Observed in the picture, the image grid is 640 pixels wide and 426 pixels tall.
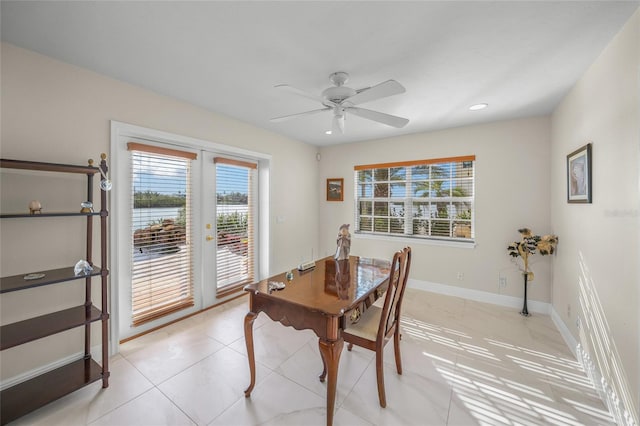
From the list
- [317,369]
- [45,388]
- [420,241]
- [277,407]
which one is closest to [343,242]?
[317,369]

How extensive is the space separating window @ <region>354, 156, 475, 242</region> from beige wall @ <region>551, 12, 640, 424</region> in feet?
4.10

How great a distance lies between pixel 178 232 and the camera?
2840 millimetres

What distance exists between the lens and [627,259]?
149cm

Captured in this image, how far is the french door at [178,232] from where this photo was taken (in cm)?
248

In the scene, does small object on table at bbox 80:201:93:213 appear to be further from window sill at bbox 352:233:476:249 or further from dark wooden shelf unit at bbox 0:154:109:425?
window sill at bbox 352:233:476:249

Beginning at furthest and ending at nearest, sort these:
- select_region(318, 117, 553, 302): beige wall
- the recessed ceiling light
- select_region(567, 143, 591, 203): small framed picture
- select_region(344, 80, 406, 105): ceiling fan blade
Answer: select_region(318, 117, 553, 302): beige wall, the recessed ceiling light, select_region(567, 143, 591, 203): small framed picture, select_region(344, 80, 406, 105): ceiling fan blade

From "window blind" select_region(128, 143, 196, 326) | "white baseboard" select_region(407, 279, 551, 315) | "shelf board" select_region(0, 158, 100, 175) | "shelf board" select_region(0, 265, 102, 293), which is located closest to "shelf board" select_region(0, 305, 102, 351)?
"shelf board" select_region(0, 265, 102, 293)

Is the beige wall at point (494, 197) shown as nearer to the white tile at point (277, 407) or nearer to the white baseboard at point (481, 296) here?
the white baseboard at point (481, 296)

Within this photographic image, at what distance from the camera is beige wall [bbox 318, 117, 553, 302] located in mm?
3096

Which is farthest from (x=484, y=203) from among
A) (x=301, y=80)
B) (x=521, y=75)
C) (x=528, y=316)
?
A: (x=301, y=80)

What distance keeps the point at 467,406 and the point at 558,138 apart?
2810mm

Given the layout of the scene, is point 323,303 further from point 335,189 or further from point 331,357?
point 335,189

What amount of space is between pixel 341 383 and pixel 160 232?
7.39ft

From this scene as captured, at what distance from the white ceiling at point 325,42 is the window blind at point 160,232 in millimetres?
706
